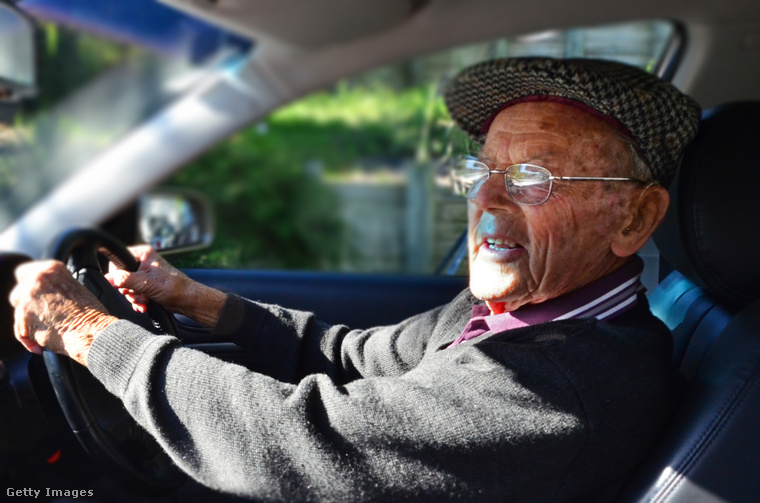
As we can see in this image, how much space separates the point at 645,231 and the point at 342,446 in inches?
32.8

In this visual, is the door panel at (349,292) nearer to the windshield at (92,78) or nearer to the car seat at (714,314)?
the car seat at (714,314)

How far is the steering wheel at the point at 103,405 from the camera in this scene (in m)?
1.43

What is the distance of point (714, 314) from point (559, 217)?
40cm

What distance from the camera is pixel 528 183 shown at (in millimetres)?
1692

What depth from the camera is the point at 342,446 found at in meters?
1.33

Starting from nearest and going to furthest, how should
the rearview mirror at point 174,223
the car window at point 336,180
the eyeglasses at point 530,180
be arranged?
the eyeglasses at point 530,180, the rearview mirror at point 174,223, the car window at point 336,180

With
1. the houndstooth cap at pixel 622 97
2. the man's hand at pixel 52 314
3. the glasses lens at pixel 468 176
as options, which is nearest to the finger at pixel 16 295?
the man's hand at pixel 52 314

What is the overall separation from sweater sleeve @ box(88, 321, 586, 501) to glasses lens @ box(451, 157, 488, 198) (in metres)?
0.55

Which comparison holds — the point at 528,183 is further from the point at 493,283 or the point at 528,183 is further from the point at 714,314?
the point at 714,314

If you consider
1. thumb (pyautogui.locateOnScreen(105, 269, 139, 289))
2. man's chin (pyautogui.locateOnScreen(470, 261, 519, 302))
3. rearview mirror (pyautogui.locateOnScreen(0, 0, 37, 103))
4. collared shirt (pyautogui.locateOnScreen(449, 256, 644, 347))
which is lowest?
collared shirt (pyautogui.locateOnScreen(449, 256, 644, 347))

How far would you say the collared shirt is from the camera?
5.36 ft

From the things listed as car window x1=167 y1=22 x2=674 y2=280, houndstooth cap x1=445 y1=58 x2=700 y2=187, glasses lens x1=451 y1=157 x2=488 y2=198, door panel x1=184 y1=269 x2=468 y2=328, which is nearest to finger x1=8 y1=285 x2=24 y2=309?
door panel x1=184 y1=269 x2=468 y2=328

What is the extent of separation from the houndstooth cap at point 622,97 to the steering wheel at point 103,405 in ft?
3.08
